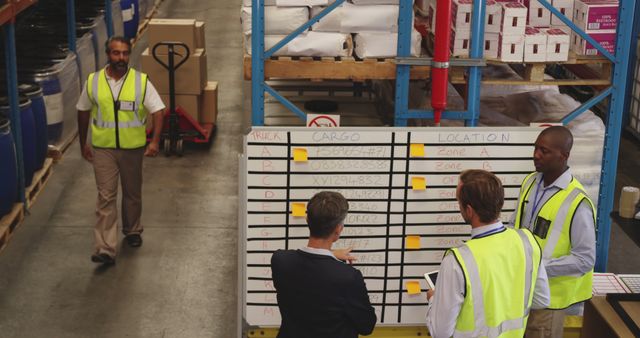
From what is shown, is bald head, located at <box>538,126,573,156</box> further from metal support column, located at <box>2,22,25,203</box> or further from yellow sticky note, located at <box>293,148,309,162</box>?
metal support column, located at <box>2,22,25,203</box>

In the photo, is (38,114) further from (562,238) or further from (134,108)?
(562,238)

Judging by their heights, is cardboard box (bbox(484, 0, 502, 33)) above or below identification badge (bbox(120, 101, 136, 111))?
above

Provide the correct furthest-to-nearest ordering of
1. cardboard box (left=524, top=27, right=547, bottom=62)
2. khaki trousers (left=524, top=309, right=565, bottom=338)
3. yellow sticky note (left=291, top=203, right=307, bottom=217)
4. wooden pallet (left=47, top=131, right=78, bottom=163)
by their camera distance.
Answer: wooden pallet (left=47, top=131, right=78, bottom=163)
cardboard box (left=524, top=27, right=547, bottom=62)
yellow sticky note (left=291, top=203, right=307, bottom=217)
khaki trousers (left=524, top=309, right=565, bottom=338)

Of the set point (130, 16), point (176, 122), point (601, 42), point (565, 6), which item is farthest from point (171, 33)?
point (601, 42)

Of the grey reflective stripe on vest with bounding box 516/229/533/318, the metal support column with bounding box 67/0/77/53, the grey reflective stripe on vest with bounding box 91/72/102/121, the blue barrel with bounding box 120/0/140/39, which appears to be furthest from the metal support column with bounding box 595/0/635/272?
the blue barrel with bounding box 120/0/140/39

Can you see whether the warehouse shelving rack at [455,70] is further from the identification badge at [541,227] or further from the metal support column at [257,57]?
the identification badge at [541,227]

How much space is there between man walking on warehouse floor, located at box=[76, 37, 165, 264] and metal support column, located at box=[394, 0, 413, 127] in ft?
8.27

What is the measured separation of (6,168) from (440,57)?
14.9 ft

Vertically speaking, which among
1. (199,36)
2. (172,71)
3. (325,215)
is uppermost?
(199,36)

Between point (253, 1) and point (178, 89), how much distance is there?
5.99m

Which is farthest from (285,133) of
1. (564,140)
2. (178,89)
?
(178,89)

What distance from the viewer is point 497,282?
15.1 ft

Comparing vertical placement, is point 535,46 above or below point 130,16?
above

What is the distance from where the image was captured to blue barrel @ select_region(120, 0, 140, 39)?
17.1m
